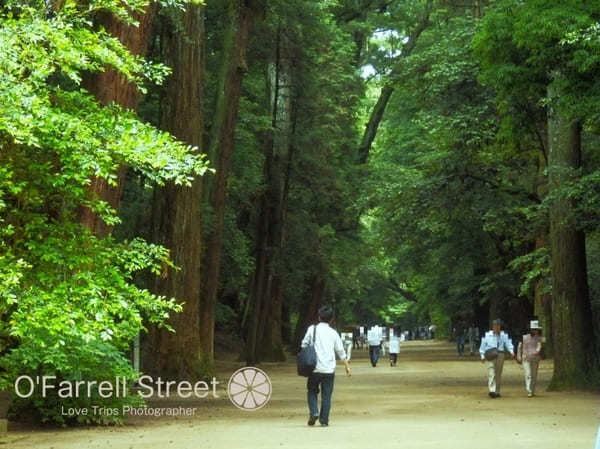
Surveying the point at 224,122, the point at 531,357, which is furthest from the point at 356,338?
the point at 531,357

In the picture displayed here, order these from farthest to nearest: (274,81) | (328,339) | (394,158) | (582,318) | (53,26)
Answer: (394,158)
(274,81)
(582,318)
(328,339)
(53,26)

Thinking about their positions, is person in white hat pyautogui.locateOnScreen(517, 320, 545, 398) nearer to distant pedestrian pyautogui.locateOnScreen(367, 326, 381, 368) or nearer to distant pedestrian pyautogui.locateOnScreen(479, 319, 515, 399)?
distant pedestrian pyautogui.locateOnScreen(479, 319, 515, 399)

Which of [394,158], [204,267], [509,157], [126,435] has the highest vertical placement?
[394,158]

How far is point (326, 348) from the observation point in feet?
52.4

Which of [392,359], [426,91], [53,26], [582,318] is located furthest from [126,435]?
[392,359]

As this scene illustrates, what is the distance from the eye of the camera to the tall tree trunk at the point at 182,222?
24281 millimetres

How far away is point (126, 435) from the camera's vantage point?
14.9m

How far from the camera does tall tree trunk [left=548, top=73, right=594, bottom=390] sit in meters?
24.9

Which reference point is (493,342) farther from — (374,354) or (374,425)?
(374,354)

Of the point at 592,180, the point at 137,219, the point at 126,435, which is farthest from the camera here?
the point at 137,219

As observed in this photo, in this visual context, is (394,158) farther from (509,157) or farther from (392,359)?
(509,157)

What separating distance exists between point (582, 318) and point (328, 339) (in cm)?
1097

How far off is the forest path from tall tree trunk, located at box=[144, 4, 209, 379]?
5.22ft

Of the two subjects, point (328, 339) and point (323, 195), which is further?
point (323, 195)
